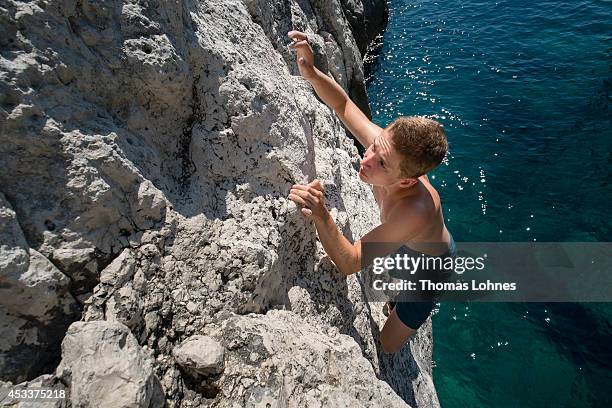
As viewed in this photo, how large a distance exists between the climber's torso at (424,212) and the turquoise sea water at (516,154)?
14.9 feet

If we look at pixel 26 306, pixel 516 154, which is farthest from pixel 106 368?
pixel 516 154

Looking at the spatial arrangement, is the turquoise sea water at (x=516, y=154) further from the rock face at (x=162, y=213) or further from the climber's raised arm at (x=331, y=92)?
the climber's raised arm at (x=331, y=92)

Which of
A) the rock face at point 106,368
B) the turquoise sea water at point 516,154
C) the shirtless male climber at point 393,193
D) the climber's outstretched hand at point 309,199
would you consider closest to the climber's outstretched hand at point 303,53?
the shirtless male climber at point 393,193

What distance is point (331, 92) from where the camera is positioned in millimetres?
4383

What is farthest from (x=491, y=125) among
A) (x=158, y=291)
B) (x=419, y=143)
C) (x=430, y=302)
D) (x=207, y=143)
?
(x=158, y=291)

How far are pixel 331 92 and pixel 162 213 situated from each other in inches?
92.5

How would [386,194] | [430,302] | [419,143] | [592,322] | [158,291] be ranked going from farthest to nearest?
1. [592,322]
2. [430,302]
3. [386,194]
4. [419,143]
5. [158,291]

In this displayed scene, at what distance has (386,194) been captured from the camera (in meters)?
4.03

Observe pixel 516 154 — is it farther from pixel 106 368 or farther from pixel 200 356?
pixel 106 368

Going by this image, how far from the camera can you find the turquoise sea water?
757 centimetres

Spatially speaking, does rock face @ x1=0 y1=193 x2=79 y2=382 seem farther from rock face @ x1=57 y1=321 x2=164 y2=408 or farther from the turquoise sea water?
the turquoise sea water

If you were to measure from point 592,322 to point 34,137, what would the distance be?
9.21 meters

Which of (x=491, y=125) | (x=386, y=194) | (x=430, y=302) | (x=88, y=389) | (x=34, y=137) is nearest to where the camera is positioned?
(x=88, y=389)

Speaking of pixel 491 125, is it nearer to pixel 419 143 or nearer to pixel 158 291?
pixel 419 143
